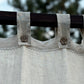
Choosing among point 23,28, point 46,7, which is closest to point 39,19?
point 23,28

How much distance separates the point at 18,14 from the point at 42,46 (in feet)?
0.39

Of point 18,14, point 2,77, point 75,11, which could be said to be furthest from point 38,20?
point 75,11

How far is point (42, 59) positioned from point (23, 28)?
0.34 feet

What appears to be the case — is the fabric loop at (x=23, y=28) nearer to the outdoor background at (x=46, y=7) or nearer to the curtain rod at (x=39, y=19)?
the curtain rod at (x=39, y=19)

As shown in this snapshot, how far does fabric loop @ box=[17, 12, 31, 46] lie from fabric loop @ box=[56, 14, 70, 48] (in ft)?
0.29

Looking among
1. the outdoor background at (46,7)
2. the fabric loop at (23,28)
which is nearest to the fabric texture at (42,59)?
the fabric loop at (23,28)

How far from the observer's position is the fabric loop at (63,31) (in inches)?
28.4

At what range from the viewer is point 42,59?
71 cm

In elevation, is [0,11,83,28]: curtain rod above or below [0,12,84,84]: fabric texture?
above

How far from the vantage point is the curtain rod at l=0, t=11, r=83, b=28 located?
0.70m

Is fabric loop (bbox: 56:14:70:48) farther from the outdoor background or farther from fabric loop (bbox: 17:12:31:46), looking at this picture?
the outdoor background

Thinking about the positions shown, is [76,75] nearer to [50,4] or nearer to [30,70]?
[30,70]

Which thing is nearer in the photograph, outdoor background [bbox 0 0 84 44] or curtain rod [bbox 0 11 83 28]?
curtain rod [bbox 0 11 83 28]

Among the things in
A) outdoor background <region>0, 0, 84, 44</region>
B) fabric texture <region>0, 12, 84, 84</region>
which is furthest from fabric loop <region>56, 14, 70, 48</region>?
outdoor background <region>0, 0, 84, 44</region>
